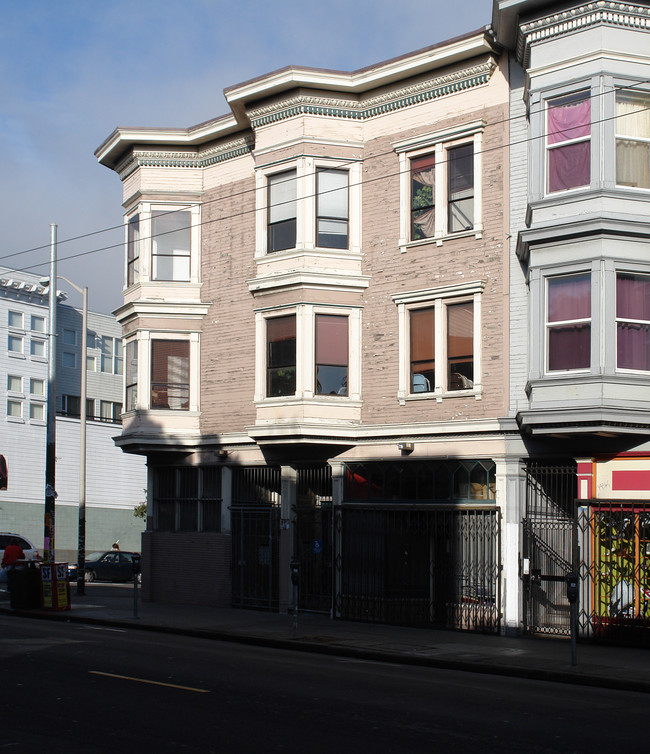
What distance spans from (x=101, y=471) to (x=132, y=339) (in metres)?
33.1

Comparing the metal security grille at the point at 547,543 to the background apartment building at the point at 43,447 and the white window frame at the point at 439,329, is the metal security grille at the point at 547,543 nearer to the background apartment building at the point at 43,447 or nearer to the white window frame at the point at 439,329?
the white window frame at the point at 439,329

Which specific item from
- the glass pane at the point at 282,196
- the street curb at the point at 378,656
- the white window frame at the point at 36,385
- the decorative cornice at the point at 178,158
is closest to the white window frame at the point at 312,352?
the glass pane at the point at 282,196

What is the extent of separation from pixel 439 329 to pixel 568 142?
4.69 meters

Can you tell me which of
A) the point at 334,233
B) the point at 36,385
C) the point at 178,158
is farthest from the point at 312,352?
Result: the point at 36,385

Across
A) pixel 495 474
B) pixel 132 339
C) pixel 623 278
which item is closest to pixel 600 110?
pixel 623 278

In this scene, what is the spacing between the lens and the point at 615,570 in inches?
733

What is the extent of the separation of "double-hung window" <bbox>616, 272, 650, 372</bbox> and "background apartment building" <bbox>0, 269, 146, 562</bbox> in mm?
42080

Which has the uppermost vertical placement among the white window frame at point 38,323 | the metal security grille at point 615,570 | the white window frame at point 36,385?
Result: the white window frame at point 38,323

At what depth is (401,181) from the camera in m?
22.6

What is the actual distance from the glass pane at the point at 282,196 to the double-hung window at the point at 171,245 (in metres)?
3.40

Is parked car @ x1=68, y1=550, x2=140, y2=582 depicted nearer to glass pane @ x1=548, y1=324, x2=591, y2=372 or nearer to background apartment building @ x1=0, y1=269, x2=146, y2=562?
background apartment building @ x1=0, y1=269, x2=146, y2=562

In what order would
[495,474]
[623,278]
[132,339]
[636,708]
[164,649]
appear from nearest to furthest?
[636,708], [164,649], [623,278], [495,474], [132,339]

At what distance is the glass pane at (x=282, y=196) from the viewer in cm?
2386

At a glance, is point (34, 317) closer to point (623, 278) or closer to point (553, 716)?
Answer: point (623, 278)
